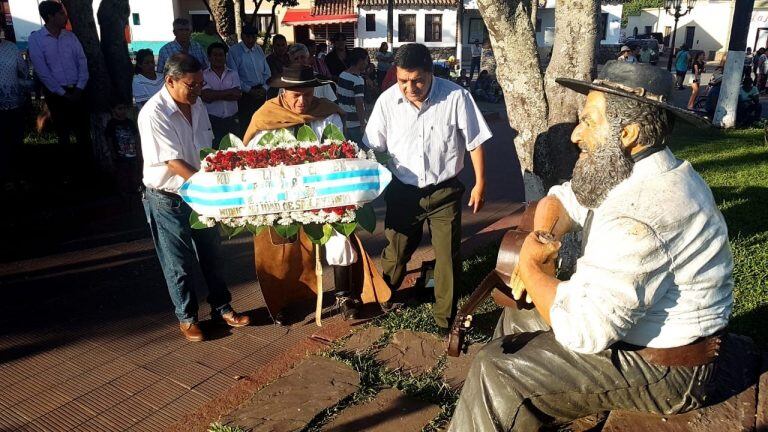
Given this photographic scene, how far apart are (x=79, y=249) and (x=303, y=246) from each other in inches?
115

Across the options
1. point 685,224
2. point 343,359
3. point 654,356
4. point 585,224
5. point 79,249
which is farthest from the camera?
point 79,249

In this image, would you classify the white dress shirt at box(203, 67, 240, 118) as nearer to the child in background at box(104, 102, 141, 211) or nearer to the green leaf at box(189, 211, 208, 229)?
the child in background at box(104, 102, 141, 211)

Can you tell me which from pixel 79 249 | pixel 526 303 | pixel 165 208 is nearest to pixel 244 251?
pixel 79 249

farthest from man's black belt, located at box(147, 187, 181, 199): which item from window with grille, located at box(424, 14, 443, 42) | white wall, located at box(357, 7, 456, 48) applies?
window with grille, located at box(424, 14, 443, 42)

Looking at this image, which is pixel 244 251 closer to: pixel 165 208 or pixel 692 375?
pixel 165 208

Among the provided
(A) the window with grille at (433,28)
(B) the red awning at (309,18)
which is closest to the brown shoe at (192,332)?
(B) the red awning at (309,18)

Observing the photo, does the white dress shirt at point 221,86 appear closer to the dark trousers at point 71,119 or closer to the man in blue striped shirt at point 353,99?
the man in blue striped shirt at point 353,99

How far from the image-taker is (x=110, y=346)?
4.37 m

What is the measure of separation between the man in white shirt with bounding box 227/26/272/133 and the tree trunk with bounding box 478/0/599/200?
514 centimetres

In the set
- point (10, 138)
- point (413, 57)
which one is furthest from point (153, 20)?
point (413, 57)

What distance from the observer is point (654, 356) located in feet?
7.25

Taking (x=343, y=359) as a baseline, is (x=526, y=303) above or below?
above

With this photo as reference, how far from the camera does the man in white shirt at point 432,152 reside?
13.8 feet

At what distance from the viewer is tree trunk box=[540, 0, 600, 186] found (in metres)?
4.71
